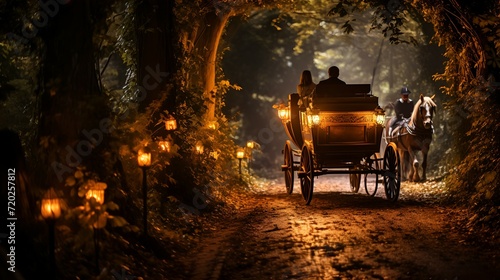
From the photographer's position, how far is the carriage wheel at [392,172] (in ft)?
50.2

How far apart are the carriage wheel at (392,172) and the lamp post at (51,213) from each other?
965 centimetres

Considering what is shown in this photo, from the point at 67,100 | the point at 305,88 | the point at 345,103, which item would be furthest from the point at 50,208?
the point at 305,88

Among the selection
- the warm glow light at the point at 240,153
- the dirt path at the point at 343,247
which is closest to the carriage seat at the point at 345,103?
the dirt path at the point at 343,247

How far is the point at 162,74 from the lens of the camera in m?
14.6

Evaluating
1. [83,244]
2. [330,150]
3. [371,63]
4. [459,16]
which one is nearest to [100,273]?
[83,244]

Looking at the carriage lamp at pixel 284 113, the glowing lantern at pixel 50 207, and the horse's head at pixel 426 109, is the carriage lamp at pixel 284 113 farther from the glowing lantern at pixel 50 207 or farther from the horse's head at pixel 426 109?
the glowing lantern at pixel 50 207

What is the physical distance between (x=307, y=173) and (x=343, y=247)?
218 inches

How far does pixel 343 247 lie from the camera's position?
10266 mm

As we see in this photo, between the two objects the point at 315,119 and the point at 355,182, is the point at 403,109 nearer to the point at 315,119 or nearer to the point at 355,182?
the point at 355,182

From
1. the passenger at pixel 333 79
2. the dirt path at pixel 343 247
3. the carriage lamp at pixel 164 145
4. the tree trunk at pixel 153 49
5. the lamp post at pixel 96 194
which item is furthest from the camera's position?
the passenger at pixel 333 79

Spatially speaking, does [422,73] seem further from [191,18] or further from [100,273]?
[100,273]

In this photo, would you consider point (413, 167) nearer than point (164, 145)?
→ No

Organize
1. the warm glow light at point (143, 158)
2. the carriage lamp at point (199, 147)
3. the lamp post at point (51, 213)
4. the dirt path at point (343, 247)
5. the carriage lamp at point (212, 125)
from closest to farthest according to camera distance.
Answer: the lamp post at point (51, 213) → the dirt path at point (343, 247) → the warm glow light at point (143, 158) → the carriage lamp at point (199, 147) → the carriage lamp at point (212, 125)

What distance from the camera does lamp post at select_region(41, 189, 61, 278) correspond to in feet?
23.1
